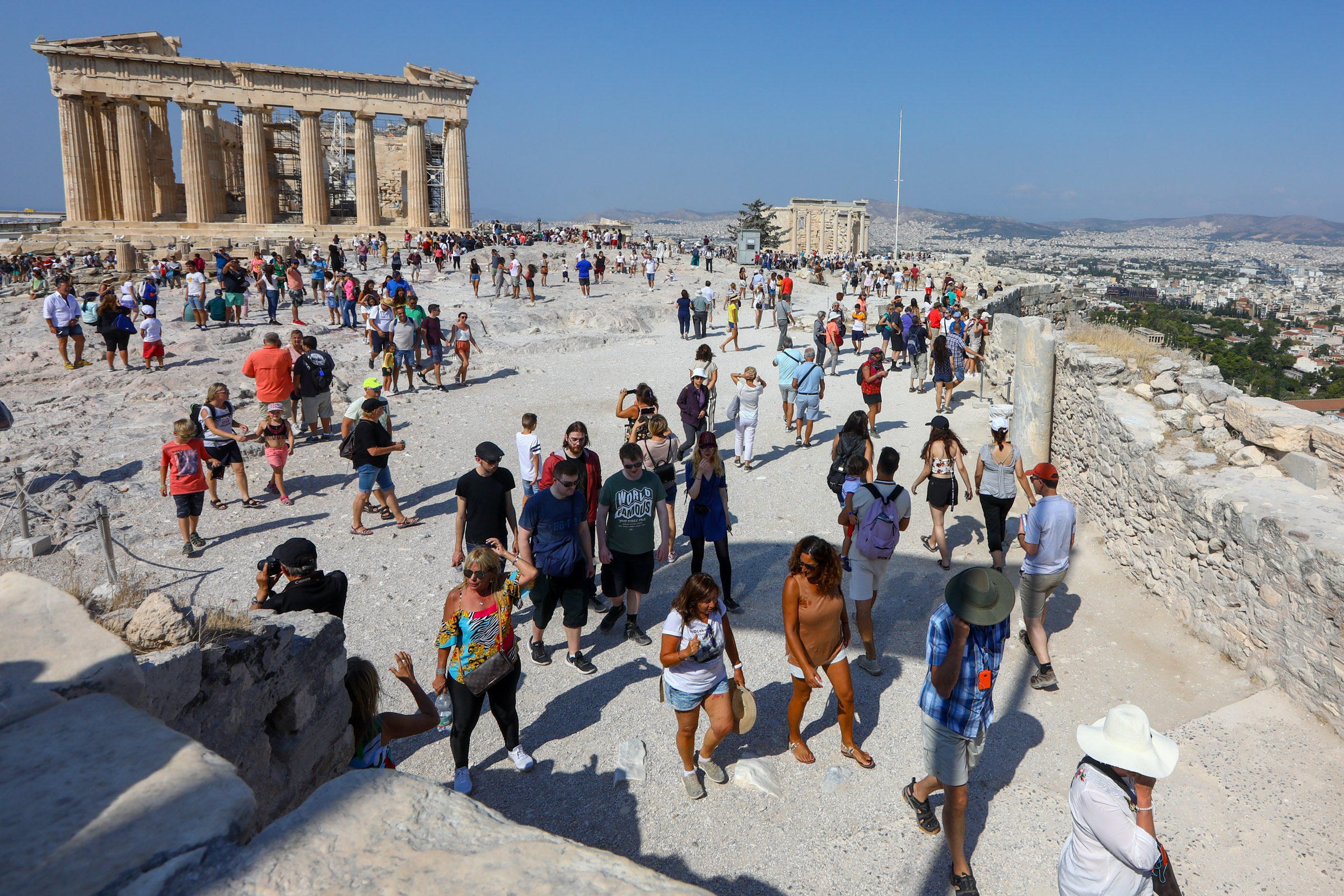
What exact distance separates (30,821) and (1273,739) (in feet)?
20.3

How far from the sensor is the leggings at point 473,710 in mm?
4357

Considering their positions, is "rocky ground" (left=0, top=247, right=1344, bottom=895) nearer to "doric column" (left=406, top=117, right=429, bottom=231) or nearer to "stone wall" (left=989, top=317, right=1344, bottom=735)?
"stone wall" (left=989, top=317, right=1344, bottom=735)

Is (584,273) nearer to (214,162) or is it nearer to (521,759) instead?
(521,759)

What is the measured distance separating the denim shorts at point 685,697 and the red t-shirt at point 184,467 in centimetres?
607

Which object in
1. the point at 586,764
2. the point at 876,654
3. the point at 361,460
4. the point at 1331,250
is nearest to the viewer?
the point at 586,764

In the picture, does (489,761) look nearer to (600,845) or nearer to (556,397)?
(600,845)

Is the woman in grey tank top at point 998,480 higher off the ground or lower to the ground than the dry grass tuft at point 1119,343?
lower

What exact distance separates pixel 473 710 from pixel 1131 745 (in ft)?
10.5

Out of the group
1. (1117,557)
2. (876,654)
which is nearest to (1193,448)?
(1117,557)

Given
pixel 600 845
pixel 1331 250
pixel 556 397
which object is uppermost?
pixel 1331 250

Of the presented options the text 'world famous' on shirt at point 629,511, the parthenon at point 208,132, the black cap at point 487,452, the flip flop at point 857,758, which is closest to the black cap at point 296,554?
the black cap at point 487,452

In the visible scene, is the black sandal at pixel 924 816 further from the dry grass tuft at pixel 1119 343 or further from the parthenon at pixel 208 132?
the parthenon at pixel 208 132

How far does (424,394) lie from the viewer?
14445mm

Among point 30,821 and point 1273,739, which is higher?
point 30,821
